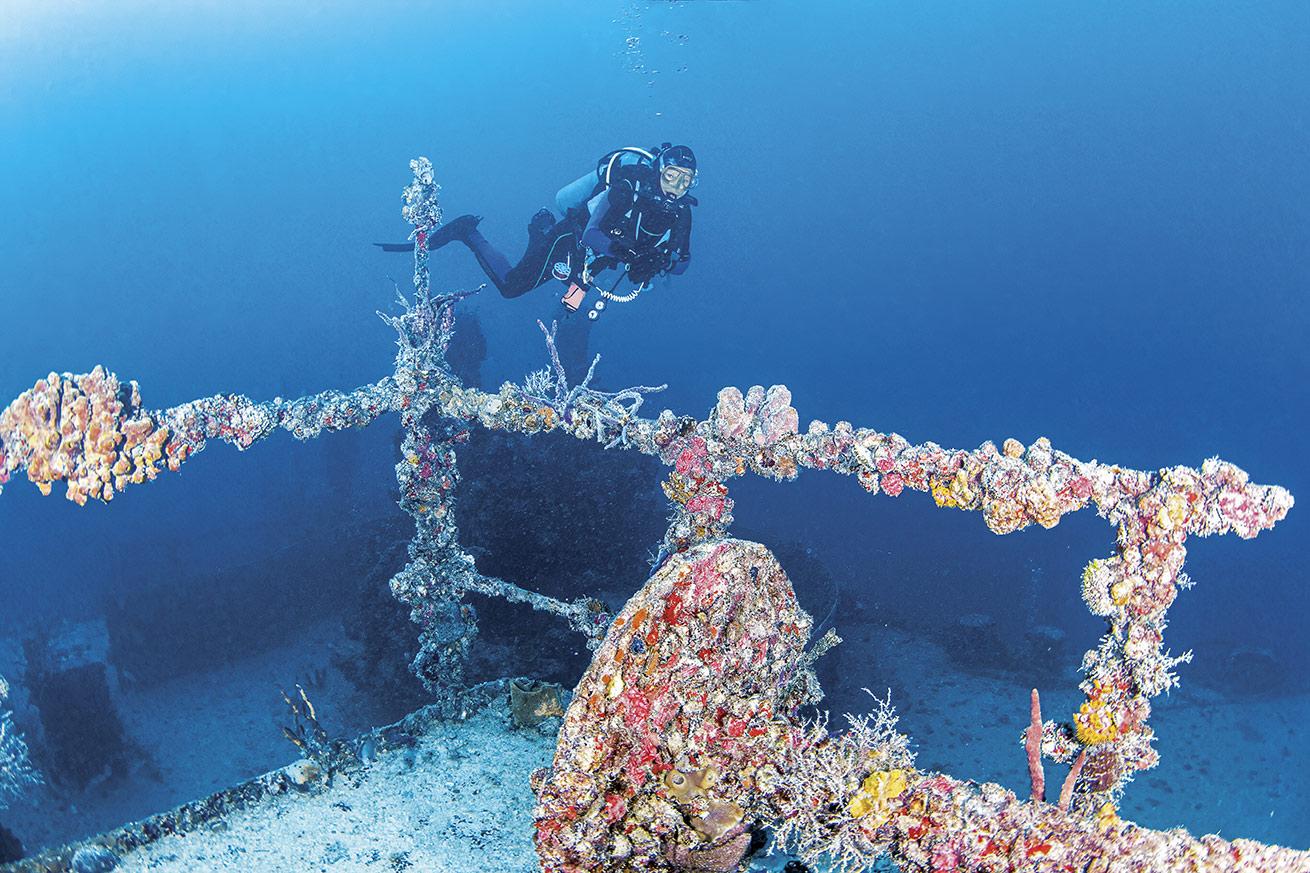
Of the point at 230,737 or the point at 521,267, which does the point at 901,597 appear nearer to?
the point at 521,267

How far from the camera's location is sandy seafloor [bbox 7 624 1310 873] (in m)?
4.43

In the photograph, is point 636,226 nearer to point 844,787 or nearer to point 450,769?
→ point 450,769

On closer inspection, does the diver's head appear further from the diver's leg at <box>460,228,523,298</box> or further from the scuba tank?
the diver's leg at <box>460,228,523,298</box>

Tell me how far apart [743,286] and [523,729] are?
344ft

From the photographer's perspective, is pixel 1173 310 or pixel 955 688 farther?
pixel 1173 310

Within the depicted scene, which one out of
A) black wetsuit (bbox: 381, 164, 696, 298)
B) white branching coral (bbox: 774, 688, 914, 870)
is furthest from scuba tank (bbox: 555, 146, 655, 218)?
white branching coral (bbox: 774, 688, 914, 870)

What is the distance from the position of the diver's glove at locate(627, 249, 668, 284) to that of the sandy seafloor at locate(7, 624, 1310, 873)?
598 centimetres

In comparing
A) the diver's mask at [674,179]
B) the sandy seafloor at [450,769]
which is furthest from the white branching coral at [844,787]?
the diver's mask at [674,179]

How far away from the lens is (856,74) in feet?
404

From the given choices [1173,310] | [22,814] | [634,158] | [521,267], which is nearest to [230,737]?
[22,814]

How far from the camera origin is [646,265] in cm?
945

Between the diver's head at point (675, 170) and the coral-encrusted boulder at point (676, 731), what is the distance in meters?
7.25

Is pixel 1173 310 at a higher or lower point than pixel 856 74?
lower

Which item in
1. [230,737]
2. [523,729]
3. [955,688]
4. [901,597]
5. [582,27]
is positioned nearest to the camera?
[523,729]
